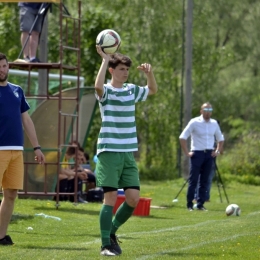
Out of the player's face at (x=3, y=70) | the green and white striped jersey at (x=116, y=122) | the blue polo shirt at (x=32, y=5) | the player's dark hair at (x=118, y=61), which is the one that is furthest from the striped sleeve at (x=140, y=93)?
the blue polo shirt at (x=32, y=5)

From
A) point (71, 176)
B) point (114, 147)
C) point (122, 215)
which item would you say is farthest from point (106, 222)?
point (71, 176)

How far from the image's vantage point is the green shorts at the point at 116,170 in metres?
9.24

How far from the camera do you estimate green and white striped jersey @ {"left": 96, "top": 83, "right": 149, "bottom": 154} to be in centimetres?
935

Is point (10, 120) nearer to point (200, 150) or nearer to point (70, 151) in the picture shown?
point (200, 150)

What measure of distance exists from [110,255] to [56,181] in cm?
892

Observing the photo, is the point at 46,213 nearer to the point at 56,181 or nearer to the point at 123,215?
the point at 56,181

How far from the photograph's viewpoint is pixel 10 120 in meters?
9.87

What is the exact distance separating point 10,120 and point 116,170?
142cm

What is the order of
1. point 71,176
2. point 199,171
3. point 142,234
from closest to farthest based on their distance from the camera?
point 142,234 → point 199,171 → point 71,176

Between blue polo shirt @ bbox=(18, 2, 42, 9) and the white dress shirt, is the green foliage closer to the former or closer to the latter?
the white dress shirt

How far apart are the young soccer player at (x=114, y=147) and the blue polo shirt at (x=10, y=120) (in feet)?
3.41

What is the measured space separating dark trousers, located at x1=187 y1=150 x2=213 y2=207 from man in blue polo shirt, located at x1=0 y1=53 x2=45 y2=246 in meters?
8.13

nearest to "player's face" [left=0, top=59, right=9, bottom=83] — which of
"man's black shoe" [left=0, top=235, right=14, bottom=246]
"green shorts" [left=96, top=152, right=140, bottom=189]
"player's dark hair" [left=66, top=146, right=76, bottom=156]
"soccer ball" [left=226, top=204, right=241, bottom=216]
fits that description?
"green shorts" [left=96, top=152, right=140, bottom=189]

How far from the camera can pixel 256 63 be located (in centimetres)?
4328
